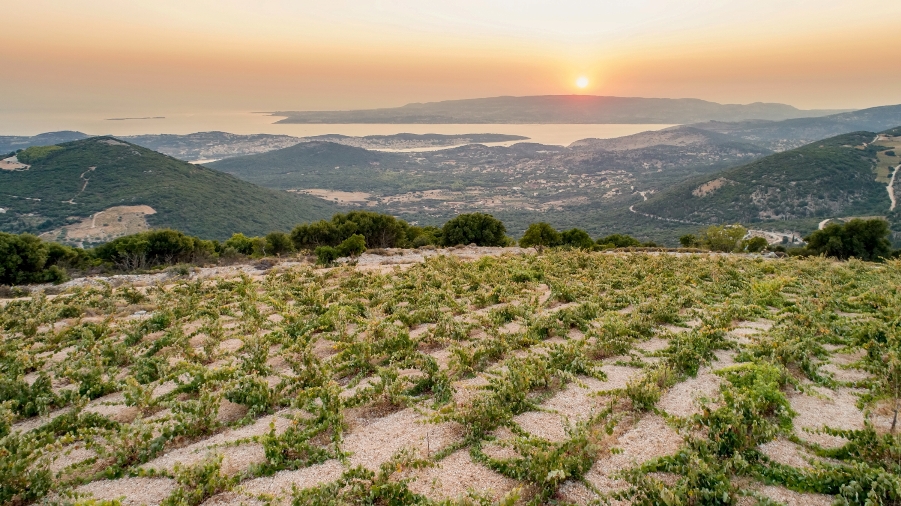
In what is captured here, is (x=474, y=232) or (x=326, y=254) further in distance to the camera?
(x=474, y=232)

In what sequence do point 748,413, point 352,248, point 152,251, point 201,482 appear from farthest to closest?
point 152,251, point 352,248, point 748,413, point 201,482

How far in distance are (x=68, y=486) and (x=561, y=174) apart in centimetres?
19578

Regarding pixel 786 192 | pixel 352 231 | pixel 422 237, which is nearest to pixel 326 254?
pixel 352 231

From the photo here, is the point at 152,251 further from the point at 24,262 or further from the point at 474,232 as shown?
the point at 474,232

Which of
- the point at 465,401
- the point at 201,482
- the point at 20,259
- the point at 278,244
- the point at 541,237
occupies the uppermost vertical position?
the point at 201,482

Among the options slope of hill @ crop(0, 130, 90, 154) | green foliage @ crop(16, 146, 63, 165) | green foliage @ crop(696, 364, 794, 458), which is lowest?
green foliage @ crop(696, 364, 794, 458)

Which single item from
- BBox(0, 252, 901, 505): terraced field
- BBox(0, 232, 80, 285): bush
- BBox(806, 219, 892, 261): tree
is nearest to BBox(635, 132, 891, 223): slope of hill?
BBox(806, 219, 892, 261): tree

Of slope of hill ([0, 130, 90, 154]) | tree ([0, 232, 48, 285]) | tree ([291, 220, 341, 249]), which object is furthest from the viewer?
slope of hill ([0, 130, 90, 154])

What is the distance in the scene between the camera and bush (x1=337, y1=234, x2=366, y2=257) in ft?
86.2

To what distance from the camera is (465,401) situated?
266 inches

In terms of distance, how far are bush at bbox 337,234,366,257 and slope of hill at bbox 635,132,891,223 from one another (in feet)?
311

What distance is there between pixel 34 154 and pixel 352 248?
119 m

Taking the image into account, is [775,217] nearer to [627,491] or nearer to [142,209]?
[627,491]

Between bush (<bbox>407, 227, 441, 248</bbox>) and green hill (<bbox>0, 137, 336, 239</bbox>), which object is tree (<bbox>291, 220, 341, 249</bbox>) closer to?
bush (<bbox>407, 227, 441, 248</bbox>)
